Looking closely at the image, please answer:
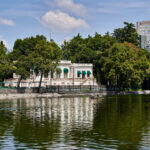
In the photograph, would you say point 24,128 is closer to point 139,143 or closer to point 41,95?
point 139,143

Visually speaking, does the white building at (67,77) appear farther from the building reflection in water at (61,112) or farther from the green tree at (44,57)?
the building reflection in water at (61,112)

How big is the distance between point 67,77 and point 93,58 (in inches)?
628

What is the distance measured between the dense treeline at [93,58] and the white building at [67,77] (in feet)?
11.7

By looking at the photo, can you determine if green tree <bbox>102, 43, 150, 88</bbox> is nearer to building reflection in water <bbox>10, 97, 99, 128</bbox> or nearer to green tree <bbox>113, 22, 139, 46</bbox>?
green tree <bbox>113, 22, 139, 46</bbox>

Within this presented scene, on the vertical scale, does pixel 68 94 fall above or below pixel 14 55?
below

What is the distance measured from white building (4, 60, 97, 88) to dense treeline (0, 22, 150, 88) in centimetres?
358

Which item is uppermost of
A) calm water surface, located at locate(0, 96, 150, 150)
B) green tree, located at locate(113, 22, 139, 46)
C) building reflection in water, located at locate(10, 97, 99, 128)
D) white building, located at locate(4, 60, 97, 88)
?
green tree, located at locate(113, 22, 139, 46)

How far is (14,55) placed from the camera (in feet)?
474

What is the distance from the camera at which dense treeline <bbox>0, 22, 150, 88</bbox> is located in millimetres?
106438

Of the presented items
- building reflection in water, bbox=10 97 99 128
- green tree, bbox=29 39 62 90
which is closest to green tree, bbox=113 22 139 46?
green tree, bbox=29 39 62 90

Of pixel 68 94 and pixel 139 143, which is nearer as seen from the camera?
pixel 139 143

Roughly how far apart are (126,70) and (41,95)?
3192 centimetres

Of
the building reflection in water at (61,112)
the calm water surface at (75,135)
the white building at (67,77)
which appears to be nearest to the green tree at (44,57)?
the white building at (67,77)

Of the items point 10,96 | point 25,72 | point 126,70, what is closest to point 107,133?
point 10,96
